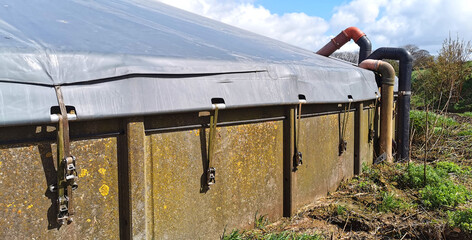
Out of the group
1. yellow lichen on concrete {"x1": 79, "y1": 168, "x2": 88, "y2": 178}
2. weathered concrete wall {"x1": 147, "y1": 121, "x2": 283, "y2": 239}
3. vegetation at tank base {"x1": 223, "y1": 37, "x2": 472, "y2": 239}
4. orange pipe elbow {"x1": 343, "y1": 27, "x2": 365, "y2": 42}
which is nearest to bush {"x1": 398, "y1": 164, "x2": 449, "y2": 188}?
vegetation at tank base {"x1": 223, "y1": 37, "x2": 472, "y2": 239}

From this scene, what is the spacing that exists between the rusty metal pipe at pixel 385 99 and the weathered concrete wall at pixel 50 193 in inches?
224

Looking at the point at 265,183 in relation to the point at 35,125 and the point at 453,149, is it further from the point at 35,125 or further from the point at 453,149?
the point at 453,149

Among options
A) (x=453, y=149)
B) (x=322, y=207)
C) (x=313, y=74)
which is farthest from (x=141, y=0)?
(x=453, y=149)

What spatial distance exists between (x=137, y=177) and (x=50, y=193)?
0.59m

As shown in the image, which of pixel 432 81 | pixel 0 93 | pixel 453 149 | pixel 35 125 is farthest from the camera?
pixel 432 81

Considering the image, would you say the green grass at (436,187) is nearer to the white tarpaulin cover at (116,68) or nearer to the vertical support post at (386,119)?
the vertical support post at (386,119)

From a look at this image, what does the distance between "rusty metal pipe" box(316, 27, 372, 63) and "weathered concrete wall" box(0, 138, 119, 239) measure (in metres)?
7.38

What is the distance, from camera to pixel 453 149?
8359 mm

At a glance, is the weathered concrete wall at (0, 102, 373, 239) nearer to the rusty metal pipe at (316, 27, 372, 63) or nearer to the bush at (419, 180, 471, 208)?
the bush at (419, 180, 471, 208)

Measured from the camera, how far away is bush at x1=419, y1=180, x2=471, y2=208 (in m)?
4.83

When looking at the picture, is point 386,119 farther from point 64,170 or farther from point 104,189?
point 64,170

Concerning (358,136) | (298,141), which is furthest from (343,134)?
(298,141)

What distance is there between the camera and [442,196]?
4859 millimetres

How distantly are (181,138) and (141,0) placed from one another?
13.4 feet
